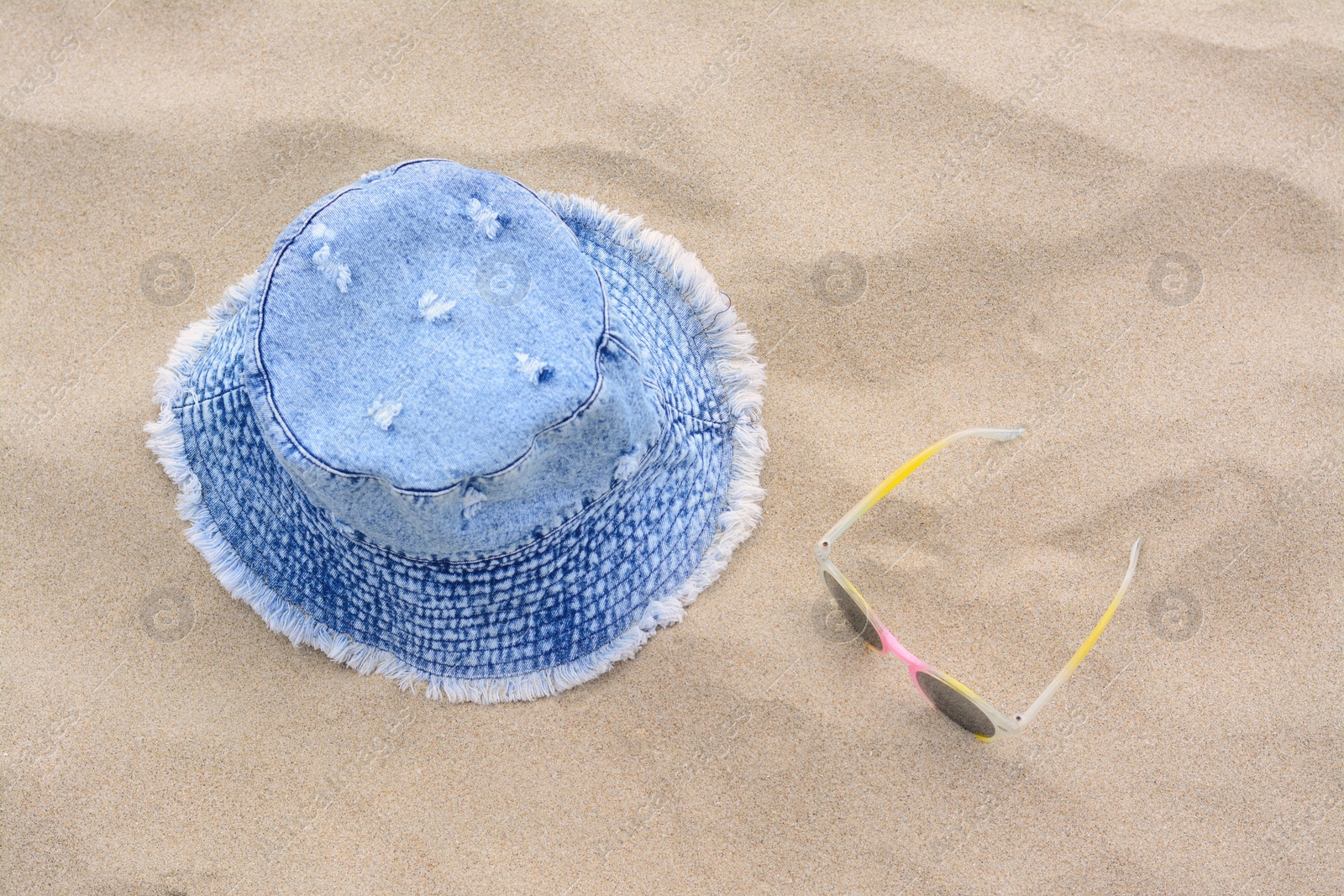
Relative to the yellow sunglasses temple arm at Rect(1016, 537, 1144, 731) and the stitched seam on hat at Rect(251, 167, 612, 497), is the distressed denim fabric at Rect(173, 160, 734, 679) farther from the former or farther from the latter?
the yellow sunglasses temple arm at Rect(1016, 537, 1144, 731)

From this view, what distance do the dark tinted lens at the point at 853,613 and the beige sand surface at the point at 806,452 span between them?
0.09 metres

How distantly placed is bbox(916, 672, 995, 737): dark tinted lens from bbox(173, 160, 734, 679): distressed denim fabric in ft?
2.07

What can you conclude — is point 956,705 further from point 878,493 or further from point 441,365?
point 441,365

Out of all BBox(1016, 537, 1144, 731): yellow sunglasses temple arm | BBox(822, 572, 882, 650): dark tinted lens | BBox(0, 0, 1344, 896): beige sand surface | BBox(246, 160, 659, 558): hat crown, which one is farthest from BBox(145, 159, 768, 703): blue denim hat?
BBox(1016, 537, 1144, 731): yellow sunglasses temple arm

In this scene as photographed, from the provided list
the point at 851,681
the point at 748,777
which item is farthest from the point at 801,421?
the point at 748,777

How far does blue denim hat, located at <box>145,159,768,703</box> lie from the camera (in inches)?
58.9

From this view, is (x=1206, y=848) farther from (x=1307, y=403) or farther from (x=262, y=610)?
(x=262, y=610)

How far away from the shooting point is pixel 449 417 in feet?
4.85

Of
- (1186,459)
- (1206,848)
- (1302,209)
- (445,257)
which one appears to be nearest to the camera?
(445,257)

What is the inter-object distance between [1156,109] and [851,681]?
1.65 metres

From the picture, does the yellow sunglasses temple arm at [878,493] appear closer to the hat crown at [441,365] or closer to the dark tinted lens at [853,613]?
the dark tinted lens at [853,613]

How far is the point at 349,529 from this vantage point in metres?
1.64

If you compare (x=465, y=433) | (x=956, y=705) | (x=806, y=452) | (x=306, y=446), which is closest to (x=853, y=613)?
(x=956, y=705)

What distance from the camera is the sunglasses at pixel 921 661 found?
69.5 inches
